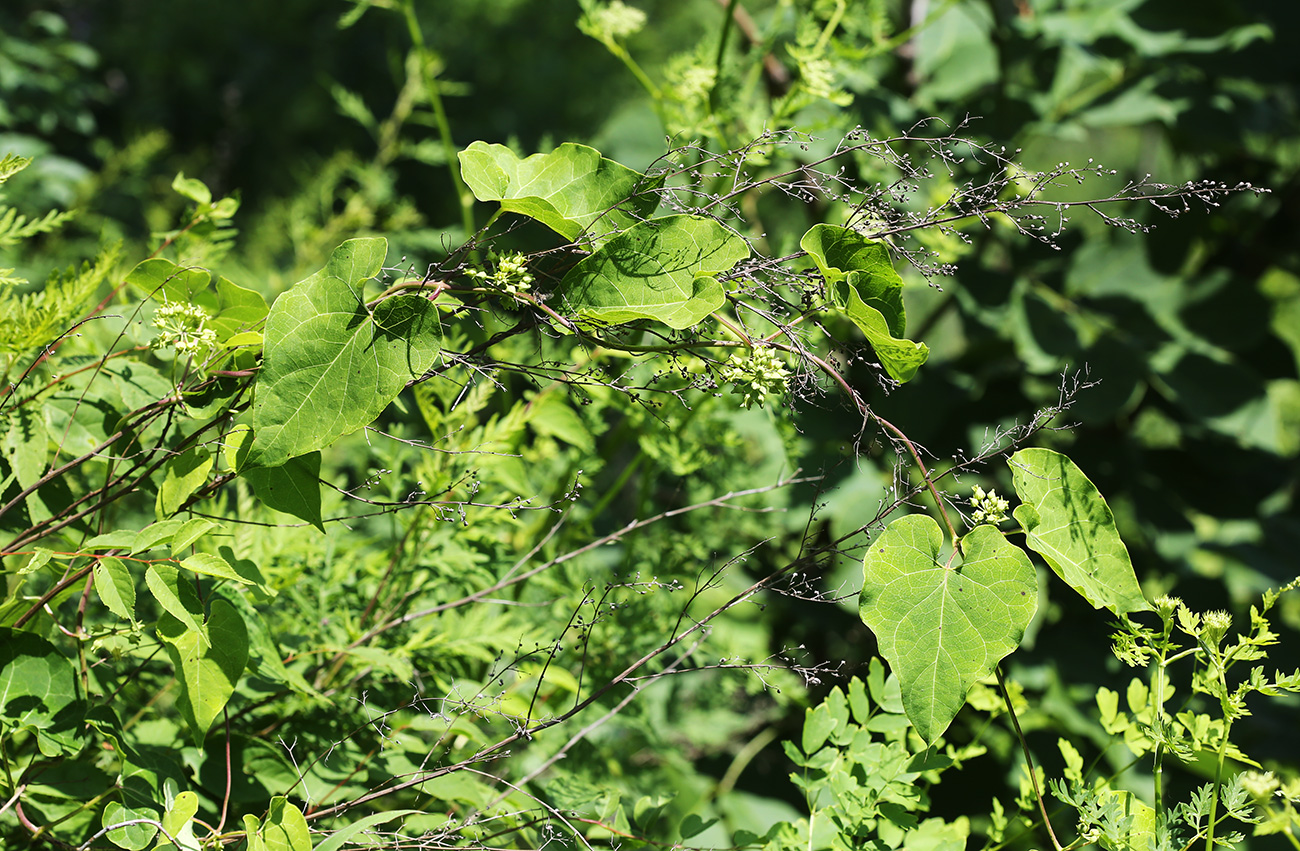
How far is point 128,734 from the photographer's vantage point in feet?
1.36

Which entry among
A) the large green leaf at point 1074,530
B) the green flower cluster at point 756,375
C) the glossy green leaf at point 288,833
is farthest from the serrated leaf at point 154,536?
the large green leaf at point 1074,530

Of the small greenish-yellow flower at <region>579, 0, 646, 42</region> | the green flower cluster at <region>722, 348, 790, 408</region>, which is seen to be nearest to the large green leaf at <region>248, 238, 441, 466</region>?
the green flower cluster at <region>722, 348, 790, 408</region>

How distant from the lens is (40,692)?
366 millimetres

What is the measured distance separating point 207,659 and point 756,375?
A: 0.25 meters

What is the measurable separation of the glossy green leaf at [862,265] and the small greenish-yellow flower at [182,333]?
0.24 m

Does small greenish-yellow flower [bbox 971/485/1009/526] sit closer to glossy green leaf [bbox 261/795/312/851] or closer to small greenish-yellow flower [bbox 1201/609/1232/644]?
small greenish-yellow flower [bbox 1201/609/1232/644]

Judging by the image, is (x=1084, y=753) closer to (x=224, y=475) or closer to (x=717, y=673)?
(x=717, y=673)

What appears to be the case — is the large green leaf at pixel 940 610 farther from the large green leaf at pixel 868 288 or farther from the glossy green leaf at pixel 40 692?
the glossy green leaf at pixel 40 692

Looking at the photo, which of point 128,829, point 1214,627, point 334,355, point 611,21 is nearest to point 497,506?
point 334,355

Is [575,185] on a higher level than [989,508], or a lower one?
higher

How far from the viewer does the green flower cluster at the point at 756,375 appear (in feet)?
1.06

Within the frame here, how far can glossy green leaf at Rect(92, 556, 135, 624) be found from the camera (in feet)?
1.04

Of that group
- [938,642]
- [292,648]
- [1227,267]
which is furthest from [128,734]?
[1227,267]

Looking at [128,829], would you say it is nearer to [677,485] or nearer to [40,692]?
[40,692]
